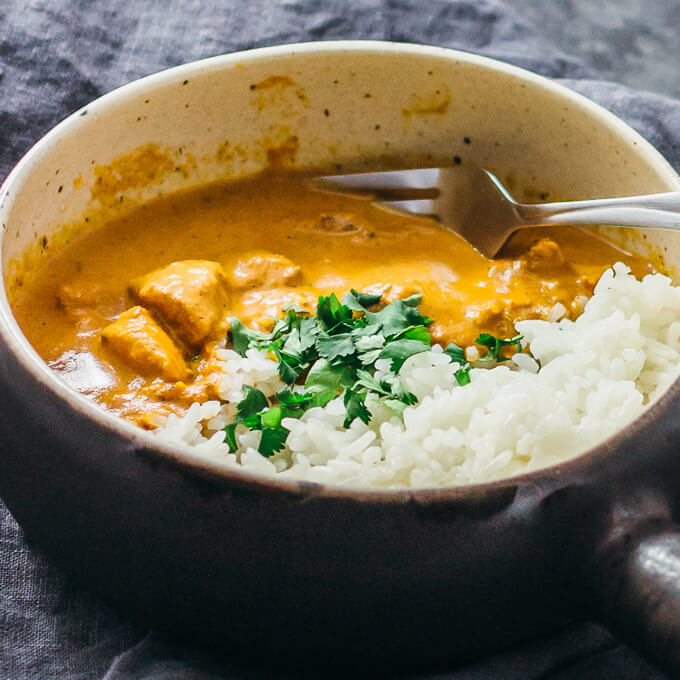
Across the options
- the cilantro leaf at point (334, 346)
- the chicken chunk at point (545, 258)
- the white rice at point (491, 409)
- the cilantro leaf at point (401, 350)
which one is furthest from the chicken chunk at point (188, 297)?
the chicken chunk at point (545, 258)

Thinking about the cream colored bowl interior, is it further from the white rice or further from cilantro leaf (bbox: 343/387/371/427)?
cilantro leaf (bbox: 343/387/371/427)

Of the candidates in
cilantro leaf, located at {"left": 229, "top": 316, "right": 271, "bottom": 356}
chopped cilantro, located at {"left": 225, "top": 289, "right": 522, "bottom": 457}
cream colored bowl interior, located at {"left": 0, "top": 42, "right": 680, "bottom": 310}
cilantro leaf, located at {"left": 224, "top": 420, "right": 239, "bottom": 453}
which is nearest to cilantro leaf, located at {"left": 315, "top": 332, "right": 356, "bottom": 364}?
chopped cilantro, located at {"left": 225, "top": 289, "right": 522, "bottom": 457}

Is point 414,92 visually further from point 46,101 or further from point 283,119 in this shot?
point 46,101

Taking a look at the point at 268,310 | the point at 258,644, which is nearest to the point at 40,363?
the point at 258,644

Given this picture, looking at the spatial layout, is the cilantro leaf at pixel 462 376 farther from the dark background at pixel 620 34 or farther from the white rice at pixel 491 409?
the dark background at pixel 620 34

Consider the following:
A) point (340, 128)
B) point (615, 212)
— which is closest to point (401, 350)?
point (615, 212)

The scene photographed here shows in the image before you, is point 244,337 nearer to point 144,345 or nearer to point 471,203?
point 144,345
